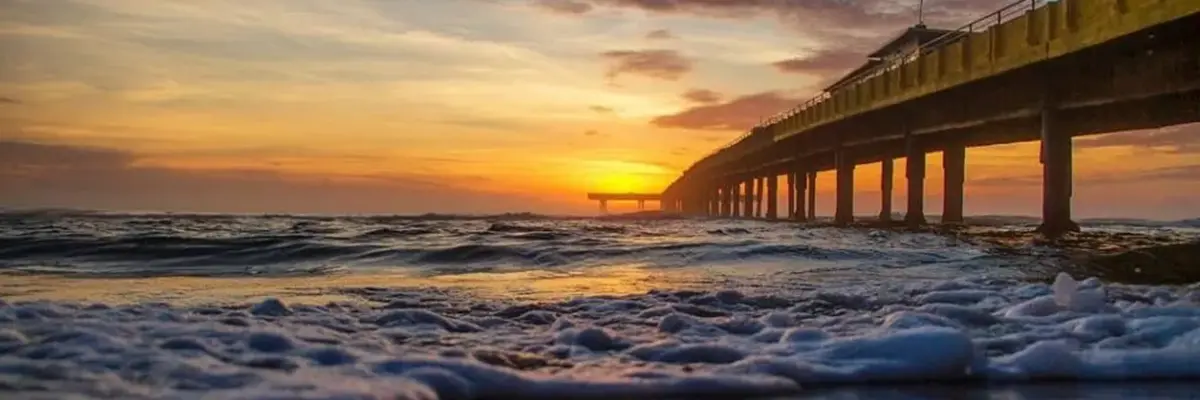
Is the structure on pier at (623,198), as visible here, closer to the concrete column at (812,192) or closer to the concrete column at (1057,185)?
the concrete column at (812,192)

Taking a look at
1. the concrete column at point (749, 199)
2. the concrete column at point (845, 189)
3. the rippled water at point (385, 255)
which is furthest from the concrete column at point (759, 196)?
the rippled water at point (385, 255)

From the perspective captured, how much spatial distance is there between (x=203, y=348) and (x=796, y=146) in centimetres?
4472

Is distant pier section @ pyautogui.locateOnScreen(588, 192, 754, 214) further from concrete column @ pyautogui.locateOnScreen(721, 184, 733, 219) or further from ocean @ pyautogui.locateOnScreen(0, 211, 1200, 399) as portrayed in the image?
ocean @ pyautogui.locateOnScreen(0, 211, 1200, 399)

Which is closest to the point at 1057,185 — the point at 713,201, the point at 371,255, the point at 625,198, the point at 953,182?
the point at 953,182

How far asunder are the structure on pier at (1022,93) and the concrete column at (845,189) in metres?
0.08

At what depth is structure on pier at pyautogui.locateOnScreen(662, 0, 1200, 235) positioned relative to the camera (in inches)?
689

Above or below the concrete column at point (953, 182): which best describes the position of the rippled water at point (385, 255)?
below

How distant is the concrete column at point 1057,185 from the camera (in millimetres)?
22938

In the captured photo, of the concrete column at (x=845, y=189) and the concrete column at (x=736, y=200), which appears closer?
the concrete column at (x=845, y=189)

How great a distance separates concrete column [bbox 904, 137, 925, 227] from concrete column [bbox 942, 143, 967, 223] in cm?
164

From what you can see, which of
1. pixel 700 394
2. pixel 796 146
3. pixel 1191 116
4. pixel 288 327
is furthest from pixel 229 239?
pixel 796 146

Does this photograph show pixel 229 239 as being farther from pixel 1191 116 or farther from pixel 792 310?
pixel 1191 116

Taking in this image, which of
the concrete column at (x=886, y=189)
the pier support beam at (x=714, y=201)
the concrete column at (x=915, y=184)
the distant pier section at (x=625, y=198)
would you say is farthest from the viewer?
the distant pier section at (x=625, y=198)

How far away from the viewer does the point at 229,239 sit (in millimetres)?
19219
